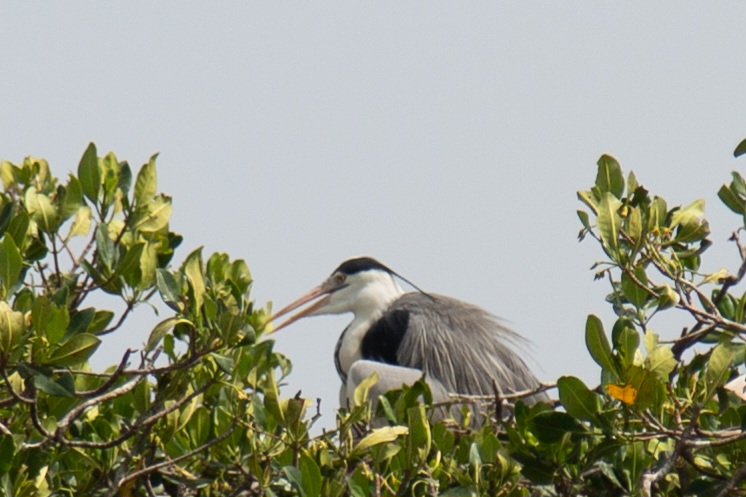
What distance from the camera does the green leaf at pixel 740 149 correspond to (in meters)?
3.25

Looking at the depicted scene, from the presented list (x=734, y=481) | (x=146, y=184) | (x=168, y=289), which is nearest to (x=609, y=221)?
(x=734, y=481)

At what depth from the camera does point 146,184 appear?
383 centimetres

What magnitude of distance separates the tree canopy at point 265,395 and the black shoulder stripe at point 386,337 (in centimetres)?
396

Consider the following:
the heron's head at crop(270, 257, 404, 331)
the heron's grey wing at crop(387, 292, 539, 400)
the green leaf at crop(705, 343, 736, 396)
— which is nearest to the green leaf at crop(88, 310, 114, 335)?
the green leaf at crop(705, 343, 736, 396)

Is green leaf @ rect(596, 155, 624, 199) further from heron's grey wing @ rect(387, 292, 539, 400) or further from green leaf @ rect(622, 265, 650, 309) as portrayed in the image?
heron's grey wing @ rect(387, 292, 539, 400)

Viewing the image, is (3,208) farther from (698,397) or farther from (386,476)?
(698,397)

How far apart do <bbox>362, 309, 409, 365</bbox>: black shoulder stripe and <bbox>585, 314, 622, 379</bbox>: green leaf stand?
4907 millimetres

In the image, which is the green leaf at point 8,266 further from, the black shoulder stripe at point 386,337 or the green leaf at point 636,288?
the black shoulder stripe at point 386,337

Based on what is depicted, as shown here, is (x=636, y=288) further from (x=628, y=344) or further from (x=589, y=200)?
(x=628, y=344)

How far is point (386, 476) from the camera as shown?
3.30 m

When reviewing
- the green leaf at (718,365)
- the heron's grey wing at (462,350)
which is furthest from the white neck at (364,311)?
the green leaf at (718,365)

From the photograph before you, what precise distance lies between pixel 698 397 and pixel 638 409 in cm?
16

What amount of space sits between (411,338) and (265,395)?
4.53 metres

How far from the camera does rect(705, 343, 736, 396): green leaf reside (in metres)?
2.95
